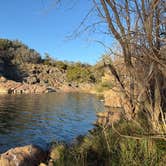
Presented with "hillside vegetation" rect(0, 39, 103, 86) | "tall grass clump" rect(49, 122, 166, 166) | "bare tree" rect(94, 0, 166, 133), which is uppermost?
"hillside vegetation" rect(0, 39, 103, 86)

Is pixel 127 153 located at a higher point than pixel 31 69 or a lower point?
lower

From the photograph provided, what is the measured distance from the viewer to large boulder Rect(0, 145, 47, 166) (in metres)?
6.84

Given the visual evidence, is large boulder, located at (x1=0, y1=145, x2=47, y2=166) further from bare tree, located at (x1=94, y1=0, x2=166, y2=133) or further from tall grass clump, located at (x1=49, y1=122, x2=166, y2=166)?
bare tree, located at (x1=94, y1=0, x2=166, y2=133)

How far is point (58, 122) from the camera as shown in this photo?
17.4 metres

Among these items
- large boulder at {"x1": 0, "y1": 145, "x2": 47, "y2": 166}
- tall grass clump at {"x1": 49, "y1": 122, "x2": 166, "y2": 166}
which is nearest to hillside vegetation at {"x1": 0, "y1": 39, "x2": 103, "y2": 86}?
large boulder at {"x1": 0, "y1": 145, "x2": 47, "y2": 166}

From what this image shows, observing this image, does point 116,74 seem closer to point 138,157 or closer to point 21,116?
point 138,157

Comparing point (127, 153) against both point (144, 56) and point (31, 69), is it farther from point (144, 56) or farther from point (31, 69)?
point (31, 69)

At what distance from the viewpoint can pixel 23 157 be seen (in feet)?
23.9

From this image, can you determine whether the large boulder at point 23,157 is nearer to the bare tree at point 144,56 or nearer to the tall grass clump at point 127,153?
the tall grass clump at point 127,153

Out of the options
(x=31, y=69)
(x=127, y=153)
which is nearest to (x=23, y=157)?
(x=127, y=153)

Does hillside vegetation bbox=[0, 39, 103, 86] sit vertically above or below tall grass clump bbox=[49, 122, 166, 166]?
above

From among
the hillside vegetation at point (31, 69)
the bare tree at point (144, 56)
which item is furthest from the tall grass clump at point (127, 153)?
the hillside vegetation at point (31, 69)

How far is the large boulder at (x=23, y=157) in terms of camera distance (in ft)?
22.4

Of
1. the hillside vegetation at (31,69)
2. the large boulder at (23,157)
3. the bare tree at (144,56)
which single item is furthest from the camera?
the hillside vegetation at (31,69)
